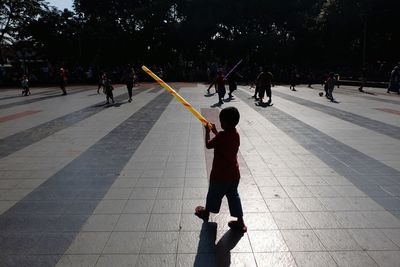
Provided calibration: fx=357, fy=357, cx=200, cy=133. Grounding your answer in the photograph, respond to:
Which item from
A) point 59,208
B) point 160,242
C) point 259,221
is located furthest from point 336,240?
point 59,208

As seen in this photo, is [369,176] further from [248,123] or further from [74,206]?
[248,123]

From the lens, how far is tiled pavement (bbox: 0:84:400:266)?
3.52 metres

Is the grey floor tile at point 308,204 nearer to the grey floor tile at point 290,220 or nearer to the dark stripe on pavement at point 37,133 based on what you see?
the grey floor tile at point 290,220

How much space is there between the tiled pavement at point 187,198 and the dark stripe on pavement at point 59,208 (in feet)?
0.06

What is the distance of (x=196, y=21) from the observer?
40.7 meters

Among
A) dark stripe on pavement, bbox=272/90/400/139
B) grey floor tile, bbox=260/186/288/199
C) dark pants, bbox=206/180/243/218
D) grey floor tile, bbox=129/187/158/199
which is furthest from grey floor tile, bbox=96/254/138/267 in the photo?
dark stripe on pavement, bbox=272/90/400/139

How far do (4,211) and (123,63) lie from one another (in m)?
41.9

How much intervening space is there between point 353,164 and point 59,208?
16.4 ft

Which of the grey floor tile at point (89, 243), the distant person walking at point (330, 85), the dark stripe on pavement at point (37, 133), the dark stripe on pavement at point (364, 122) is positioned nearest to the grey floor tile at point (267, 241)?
the grey floor tile at point (89, 243)

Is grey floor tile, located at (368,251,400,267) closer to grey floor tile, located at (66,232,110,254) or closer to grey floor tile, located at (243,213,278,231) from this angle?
grey floor tile, located at (243,213,278,231)

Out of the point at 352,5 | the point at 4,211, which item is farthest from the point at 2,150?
the point at 352,5

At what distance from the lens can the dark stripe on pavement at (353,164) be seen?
16.5 feet

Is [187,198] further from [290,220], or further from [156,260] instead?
[156,260]

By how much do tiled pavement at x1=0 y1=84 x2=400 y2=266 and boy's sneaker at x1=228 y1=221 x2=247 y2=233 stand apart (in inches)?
2.8
